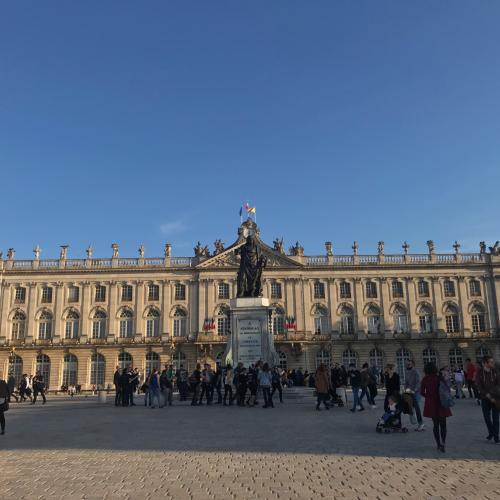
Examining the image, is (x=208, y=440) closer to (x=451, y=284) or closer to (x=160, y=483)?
(x=160, y=483)

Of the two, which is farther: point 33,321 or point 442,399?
point 33,321

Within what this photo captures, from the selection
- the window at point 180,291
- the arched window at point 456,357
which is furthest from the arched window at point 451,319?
the window at point 180,291

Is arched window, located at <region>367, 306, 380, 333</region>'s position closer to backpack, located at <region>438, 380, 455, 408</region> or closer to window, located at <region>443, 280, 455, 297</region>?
window, located at <region>443, 280, 455, 297</region>

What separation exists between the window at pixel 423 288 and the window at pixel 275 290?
15642 millimetres

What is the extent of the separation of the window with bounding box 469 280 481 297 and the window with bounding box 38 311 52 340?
4685cm

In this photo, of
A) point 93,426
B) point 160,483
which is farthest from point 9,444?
point 160,483

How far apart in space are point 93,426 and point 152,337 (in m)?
44.9

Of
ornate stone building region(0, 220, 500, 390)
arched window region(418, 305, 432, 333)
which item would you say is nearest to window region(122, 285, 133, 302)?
ornate stone building region(0, 220, 500, 390)

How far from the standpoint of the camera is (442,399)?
401 inches

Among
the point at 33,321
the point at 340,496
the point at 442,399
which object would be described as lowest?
the point at 340,496

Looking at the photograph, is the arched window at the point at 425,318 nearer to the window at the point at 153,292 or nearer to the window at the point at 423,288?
the window at the point at 423,288

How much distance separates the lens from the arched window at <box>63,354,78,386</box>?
2317 inches

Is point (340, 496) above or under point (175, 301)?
under

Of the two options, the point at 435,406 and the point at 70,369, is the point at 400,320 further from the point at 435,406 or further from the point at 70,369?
the point at 435,406
